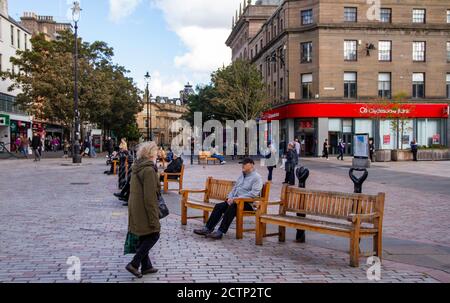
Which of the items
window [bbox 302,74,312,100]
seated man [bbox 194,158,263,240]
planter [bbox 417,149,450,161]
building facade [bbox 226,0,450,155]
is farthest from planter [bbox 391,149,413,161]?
seated man [bbox 194,158,263,240]

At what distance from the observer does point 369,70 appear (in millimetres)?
48219

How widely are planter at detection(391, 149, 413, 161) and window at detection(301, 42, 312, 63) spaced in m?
14.9

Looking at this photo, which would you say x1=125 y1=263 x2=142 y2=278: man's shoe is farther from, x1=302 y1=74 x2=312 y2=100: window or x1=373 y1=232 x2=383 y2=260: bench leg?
x1=302 y1=74 x2=312 y2=100: window

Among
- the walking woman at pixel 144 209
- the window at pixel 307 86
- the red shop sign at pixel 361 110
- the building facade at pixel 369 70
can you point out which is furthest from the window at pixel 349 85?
the walking woman at pixel 144 209

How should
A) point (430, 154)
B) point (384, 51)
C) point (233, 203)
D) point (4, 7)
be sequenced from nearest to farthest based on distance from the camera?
1. point (233, 203)
2. point (430, 154)
3. point (384, 51)
4. point (4, 7)

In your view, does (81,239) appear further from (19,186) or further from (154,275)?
(19,186)

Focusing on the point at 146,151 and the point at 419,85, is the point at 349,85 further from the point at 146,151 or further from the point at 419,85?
the point at 146,151

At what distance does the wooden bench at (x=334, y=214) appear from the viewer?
6.77 meters

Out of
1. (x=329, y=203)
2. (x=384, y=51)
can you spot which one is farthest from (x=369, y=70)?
(x=329, y=203)

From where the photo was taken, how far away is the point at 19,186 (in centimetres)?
1731

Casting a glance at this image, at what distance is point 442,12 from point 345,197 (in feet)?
156

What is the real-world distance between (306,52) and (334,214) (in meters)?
43.6
